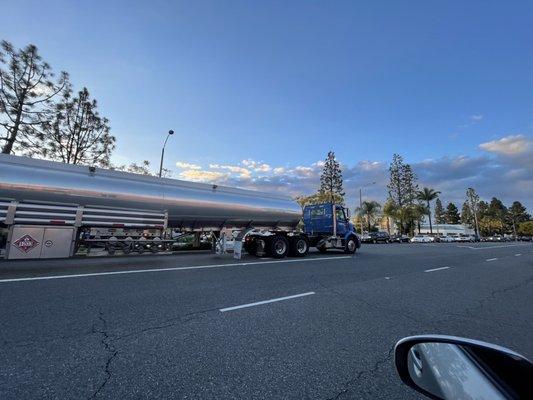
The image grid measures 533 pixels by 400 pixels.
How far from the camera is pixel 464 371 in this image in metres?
1.53

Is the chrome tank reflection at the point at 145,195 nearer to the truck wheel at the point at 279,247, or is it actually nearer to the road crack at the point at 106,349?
the truck wheel at the point at 279,247

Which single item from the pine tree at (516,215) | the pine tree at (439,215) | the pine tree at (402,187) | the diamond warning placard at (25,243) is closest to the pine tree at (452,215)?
the pine tree at (439,215)

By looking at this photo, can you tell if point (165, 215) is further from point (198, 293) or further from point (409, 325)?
point (409, 325)

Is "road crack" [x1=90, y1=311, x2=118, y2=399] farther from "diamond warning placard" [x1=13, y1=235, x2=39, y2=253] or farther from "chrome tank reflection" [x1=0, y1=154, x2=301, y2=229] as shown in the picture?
"chrome tank reflection" [x1=0, y1=154, x2=301, y2=229]

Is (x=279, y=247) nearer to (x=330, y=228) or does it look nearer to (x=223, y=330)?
(x=330, y=228)

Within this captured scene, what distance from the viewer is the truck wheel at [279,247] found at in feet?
51.3

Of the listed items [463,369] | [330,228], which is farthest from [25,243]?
[330,228]

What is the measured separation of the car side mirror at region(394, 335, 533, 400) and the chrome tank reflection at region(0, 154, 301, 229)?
1203 cm

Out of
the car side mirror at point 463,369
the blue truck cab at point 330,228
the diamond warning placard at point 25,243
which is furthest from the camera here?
the blue truck cab at point 330,228

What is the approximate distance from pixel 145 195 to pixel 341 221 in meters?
11.6

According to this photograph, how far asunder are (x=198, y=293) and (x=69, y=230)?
659cm

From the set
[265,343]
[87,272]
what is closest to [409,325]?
[265,343]

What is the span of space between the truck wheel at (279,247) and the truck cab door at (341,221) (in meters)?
4.56

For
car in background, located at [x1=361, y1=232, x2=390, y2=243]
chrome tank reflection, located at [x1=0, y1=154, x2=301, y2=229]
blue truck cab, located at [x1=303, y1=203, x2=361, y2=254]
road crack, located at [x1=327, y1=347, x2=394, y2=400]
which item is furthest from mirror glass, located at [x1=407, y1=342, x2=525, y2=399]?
car in background, located at [x1=361, y1=232, x2=390, y2=243]
